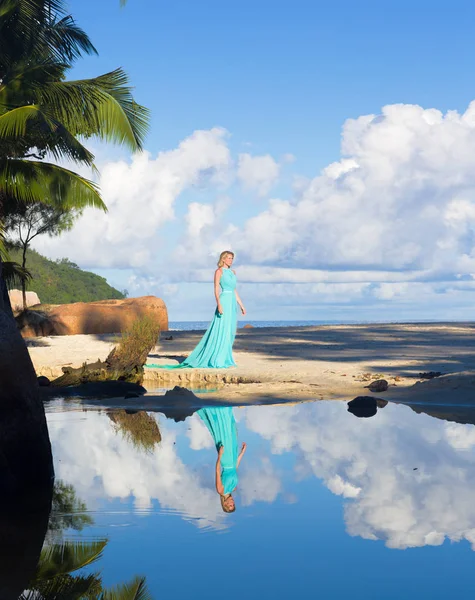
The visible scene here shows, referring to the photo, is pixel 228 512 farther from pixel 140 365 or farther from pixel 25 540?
pixel 140 365

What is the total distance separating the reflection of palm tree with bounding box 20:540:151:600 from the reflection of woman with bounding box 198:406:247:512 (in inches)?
43.4

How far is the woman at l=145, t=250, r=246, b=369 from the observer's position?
52.1 ft

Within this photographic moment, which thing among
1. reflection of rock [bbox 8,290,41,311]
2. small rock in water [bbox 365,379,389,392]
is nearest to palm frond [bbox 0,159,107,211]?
small rock in water [bbox 365,379,389,392]

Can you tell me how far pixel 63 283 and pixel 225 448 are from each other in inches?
2771

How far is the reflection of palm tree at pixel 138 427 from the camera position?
7.68 metres

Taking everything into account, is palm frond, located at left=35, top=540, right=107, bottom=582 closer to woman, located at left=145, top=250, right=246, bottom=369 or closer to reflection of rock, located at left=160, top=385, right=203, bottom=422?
reflection of rock, located at left=160, top=385, right=203, bottom=422

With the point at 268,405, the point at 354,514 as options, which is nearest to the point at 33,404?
the point at 354,514

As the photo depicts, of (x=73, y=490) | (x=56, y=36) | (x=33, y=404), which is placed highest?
(x=56, y=36)

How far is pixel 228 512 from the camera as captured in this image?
4.96 metres

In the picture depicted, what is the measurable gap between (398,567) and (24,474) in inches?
122

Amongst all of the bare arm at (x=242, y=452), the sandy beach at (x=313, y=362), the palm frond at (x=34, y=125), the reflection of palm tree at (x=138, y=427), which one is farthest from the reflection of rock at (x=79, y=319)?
the bare arm at (x=242, y=452)

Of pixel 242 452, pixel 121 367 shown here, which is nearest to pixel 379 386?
pixel 121 367

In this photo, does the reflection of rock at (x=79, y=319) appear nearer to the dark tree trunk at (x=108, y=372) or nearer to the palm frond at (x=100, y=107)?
the palm frond at (x=100, y=107)

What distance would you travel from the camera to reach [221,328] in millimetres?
16125
